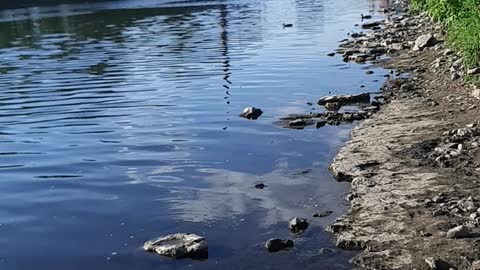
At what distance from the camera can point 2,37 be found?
2104 inches

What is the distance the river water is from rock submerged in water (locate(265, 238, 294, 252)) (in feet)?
0.39

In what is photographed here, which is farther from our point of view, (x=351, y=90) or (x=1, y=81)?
(x=1, y=81)

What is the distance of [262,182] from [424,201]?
133 inches

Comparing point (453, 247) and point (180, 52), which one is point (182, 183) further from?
point (180, 52)

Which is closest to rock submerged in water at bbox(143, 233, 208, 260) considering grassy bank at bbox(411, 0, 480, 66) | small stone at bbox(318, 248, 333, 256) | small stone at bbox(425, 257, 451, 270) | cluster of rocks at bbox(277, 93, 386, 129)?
small stone at bbox(318, 248, 333, 256)

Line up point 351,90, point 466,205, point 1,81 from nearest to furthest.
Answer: point 466,205 → point 351,90 → point 1,81

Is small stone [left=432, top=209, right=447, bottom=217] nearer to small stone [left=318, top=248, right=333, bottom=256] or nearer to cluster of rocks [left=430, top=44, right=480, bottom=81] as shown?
small stone [left=318, top=248, right=333, bottom=256]

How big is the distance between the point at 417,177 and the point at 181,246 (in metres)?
4.25

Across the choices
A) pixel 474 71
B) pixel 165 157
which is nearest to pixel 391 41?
pixel 474 71

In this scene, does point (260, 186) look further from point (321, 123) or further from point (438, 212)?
point (321, 123)

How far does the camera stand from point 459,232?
8773 millimetres

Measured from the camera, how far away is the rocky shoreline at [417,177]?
28.7 ft

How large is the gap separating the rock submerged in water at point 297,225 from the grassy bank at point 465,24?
9.93 meters

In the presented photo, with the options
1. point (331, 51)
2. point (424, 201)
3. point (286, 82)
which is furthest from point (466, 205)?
point (331, 51)
